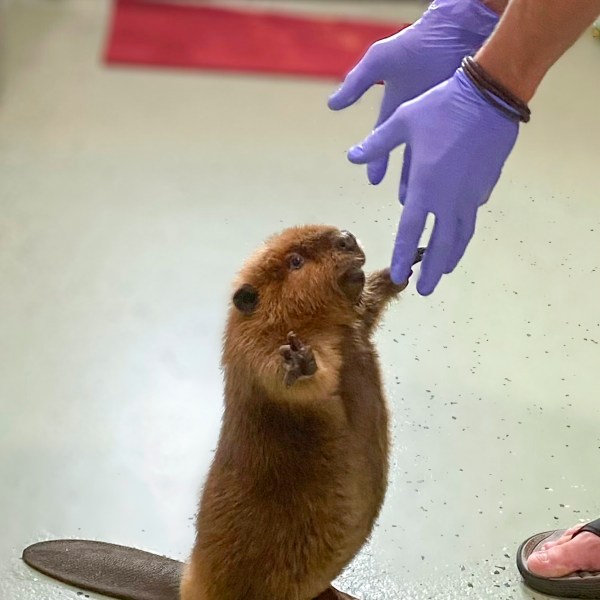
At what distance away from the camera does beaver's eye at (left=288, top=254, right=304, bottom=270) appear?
1.40 meters

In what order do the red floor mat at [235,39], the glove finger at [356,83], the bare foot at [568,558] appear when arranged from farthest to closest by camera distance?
the red floor mat at [235,39]
the bare foot at [568,558]
the glove finger at [356,83]

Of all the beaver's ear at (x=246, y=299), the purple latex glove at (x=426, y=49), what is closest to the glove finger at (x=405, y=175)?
the purple latex glove at (x=426, y=49)

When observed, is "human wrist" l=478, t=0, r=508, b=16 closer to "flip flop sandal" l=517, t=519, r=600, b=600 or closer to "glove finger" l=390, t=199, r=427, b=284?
"glove finger" l=390, t=199, r=427, b=284

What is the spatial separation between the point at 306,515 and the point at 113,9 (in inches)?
118

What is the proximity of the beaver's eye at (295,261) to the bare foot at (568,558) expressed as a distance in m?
0.79

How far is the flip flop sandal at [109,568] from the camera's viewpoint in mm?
1655

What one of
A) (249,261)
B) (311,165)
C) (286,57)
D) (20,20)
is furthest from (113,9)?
(249,261)

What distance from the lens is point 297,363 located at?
1260 mm

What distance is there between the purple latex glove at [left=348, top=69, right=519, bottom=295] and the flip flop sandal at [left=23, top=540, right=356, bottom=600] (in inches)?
26.9

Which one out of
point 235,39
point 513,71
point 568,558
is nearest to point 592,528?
point 568,558

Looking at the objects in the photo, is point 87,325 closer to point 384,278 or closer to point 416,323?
point 416,323

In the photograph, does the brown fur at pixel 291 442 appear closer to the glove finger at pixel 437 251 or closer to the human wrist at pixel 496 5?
the glove finger at pixel 437 251

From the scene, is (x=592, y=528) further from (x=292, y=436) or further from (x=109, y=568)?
(x=109, y=568)

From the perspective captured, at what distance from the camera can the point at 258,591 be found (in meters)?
1.40
